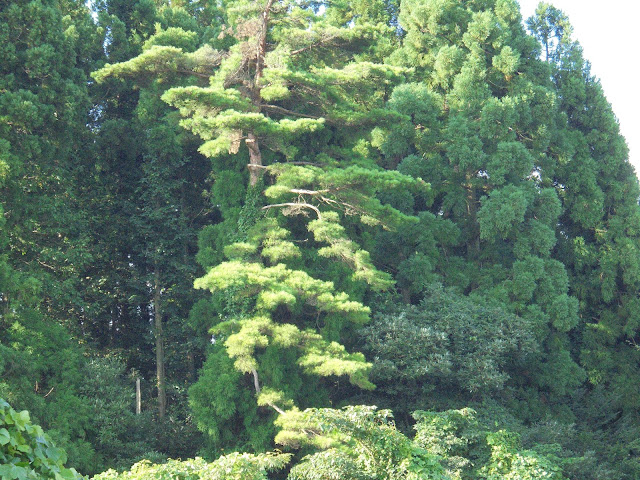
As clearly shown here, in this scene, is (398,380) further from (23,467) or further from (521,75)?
(23,467)

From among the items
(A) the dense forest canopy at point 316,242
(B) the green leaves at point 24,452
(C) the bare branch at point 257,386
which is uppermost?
(A) the dense forest canopy at point 316,242

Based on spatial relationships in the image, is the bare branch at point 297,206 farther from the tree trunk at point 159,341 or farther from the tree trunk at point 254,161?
the tree trunk at point 159,341

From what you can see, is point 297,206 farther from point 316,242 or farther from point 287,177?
point 316,242

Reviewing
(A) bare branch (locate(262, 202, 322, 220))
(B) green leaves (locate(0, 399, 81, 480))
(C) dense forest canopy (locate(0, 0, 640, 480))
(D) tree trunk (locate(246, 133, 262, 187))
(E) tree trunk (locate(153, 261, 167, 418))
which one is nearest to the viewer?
(B) green leaves (locate(0, 399, 81, 480))

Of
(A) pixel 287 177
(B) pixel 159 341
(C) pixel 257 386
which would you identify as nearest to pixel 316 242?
(A) pixel 287 177

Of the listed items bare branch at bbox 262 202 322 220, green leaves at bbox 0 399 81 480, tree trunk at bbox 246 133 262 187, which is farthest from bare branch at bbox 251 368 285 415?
green leaves at bbox 0 399 81 480

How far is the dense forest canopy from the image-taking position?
10852 mm

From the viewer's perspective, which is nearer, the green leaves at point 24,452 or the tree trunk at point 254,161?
the green leaves at point 24,452

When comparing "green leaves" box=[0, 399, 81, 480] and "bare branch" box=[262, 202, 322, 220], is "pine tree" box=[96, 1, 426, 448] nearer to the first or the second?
"bare branch" box=[262, 202, 322, 220]

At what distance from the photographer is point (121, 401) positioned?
11.7m

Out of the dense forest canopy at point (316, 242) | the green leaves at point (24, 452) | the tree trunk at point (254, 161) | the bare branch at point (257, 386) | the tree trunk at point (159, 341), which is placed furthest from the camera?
the tree trunk at point (159, 341)

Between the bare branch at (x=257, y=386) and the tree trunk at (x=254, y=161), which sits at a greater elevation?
the tree trunk at (x=254, y=161)

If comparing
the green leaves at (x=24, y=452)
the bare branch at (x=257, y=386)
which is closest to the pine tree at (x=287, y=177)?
the bare branch at (x=257, y=386)

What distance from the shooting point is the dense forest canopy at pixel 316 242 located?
35.6 ft
